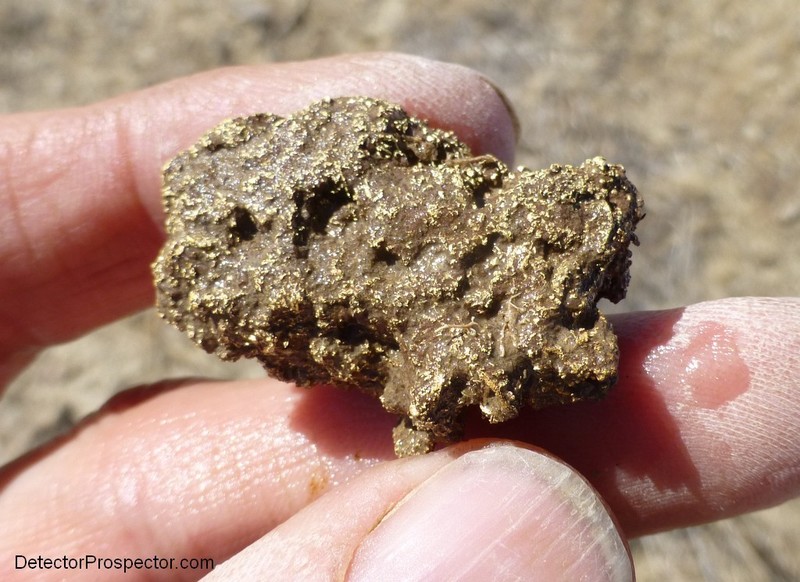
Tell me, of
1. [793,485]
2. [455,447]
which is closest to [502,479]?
[455,447]

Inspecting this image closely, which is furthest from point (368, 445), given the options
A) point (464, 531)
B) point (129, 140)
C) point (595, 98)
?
point (595, 98)

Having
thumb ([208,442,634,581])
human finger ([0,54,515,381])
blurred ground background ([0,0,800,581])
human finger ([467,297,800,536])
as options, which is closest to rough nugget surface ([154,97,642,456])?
thumb ([208,442,634,581])

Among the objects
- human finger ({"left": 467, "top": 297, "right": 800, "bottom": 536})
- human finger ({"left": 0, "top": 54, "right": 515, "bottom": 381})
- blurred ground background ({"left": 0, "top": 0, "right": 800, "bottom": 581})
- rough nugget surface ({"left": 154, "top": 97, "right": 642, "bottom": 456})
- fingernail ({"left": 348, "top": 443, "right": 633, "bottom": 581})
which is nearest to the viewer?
fingernail ({"left": 348, "top": 443, "right": 633, "bottom": 581})

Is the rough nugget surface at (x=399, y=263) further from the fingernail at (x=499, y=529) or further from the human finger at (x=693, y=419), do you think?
the human finger at (x=693, y=419)

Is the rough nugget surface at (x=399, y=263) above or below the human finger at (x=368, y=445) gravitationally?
above

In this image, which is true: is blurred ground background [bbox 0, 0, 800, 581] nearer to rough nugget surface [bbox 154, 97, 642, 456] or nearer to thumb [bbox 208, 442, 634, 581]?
thumb [bbox 208, 442, 634, 581]

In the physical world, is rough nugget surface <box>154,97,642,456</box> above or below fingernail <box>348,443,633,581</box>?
above

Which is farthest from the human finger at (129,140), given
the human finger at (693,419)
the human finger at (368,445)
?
the human finger at (693,419)

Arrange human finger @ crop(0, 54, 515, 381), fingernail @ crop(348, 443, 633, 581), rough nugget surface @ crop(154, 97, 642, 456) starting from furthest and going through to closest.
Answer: human finger @ crop(0, 54, 515, 381)
rough nugget surface @ crop(154, 97, 642, 456)
fingernail @ crop(348, 443, 633, 581)
